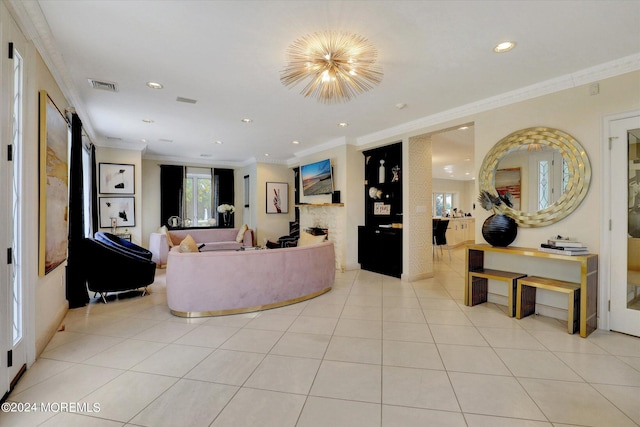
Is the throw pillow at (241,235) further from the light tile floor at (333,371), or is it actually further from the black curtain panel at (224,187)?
the light tile floor at (333,371)

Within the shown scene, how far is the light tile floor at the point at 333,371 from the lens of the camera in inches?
69.6

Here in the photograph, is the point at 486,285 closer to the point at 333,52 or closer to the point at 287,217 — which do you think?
the point at 333,52

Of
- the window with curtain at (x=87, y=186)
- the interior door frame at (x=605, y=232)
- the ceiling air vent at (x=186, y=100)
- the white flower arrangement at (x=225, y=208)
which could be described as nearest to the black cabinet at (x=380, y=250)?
the interior door frame at (x=605, y=232)

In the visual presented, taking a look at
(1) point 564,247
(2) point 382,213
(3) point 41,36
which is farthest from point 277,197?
(1) point 564,247

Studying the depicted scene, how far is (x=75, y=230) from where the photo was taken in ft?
11.8

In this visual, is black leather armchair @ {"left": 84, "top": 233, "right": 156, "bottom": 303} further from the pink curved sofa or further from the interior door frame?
the interior door frame

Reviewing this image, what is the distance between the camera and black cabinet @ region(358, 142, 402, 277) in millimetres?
5441

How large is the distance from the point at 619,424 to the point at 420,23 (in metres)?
2.98

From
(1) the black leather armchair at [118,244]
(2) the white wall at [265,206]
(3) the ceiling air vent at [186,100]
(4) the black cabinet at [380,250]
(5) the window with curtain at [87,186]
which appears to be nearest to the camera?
(3) the ceiling air vent at [186,100]

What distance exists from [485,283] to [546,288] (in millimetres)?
922

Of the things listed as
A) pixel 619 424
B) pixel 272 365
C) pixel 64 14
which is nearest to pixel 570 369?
pixel 619 424

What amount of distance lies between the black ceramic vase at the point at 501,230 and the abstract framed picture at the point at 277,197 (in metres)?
6.11

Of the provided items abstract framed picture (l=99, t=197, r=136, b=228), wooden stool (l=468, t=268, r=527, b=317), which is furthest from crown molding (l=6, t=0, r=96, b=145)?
wooden stool (l=468, t=268, r=527, b=317)

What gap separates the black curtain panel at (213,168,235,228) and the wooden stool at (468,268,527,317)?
7198mm
